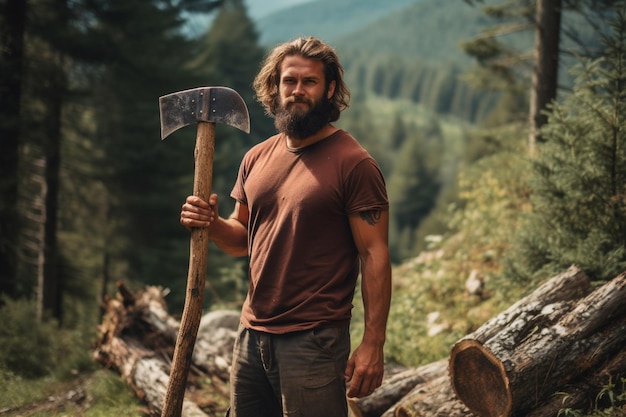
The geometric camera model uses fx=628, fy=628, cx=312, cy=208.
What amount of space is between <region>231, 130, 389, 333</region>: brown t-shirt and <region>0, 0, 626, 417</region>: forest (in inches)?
46.4

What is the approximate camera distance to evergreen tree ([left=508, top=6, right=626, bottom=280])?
5781 millimetres

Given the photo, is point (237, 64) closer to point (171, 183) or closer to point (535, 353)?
point (171, 183)

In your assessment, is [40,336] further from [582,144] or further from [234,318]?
[582,144]

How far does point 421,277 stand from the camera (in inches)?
389

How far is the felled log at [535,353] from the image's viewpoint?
4109 millimetres

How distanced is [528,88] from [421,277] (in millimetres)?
6271

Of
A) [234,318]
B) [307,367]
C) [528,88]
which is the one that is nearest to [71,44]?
[234,318]

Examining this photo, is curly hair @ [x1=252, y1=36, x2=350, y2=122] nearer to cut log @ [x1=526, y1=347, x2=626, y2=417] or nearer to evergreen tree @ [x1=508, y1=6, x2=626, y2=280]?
cut log @ [x1=526, y1=347, x2=626, y2=417]

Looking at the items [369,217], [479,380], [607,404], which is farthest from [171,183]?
[369,217]

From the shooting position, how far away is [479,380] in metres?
4.21

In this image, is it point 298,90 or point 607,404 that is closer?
point 298,90

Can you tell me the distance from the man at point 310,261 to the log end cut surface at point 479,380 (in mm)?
1347

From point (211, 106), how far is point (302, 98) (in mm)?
640

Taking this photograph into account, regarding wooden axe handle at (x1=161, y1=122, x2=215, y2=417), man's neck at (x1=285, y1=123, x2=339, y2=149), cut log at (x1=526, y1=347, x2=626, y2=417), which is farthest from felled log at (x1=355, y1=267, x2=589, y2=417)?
man's neck at (x1=285, y1=123, x2=339, y2=149)
